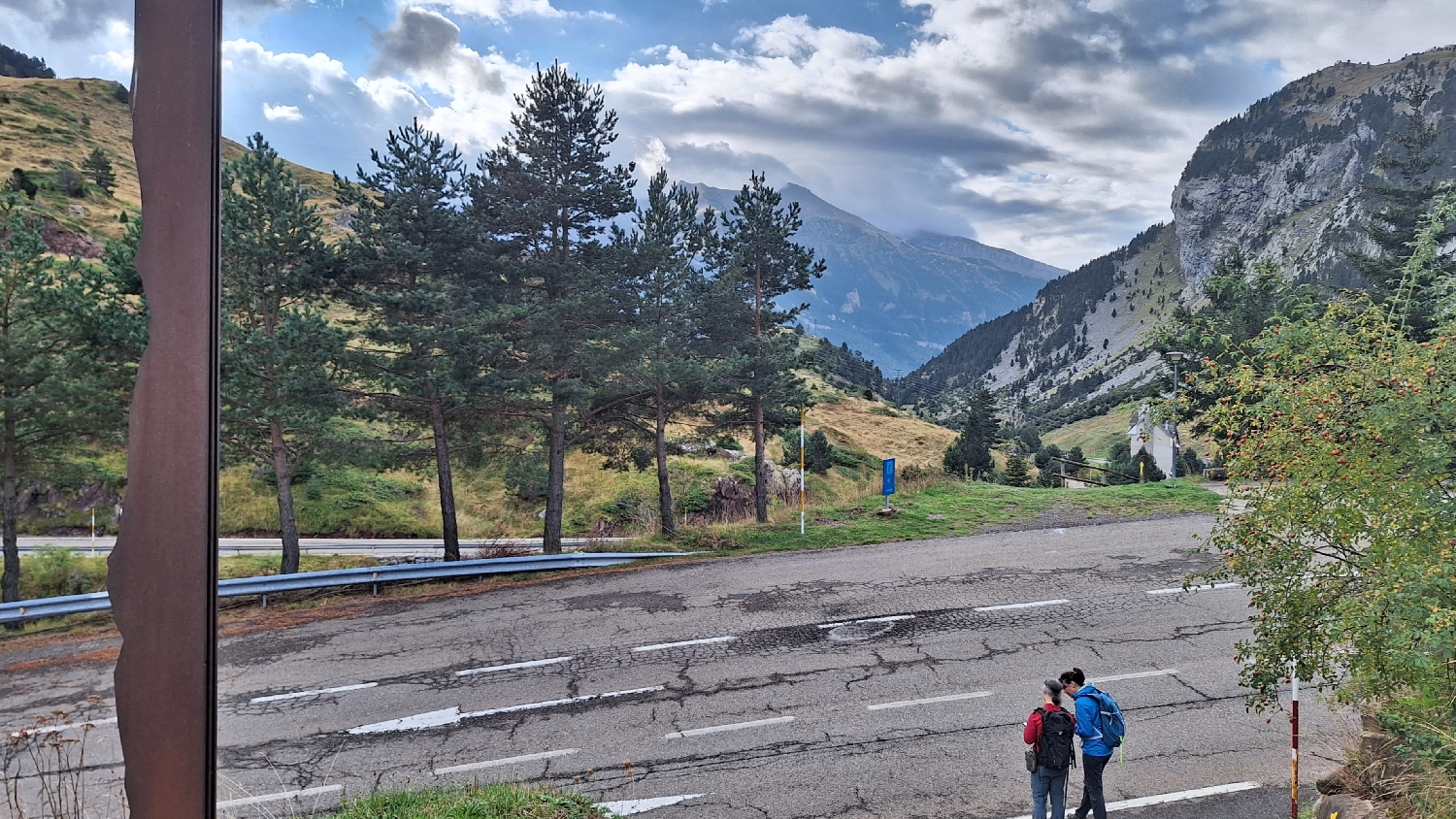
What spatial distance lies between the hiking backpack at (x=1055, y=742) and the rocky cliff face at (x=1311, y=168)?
443 feet

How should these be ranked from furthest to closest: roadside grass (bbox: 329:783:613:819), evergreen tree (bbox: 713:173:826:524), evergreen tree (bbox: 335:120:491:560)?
1. evergreen tree (bbox: 713:173:826:524)
2. evergreen tree (bbox: 335:120:491:560)
3. roadside grass (bbox: 329:783:613:819)

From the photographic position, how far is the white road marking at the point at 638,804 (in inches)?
247

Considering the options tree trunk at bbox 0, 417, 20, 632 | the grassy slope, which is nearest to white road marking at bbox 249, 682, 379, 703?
tree trunk at bbox 0, 417, 20, 632

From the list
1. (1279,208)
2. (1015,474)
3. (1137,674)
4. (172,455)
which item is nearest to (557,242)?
(1137,674)

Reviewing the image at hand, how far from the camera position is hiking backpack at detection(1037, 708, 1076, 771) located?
605cm

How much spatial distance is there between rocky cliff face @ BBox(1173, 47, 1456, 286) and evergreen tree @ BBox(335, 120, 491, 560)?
5263 inches

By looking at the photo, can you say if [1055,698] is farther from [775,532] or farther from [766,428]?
[766,428]

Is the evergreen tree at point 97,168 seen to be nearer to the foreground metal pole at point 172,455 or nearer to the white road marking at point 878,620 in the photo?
the foreground metal pole at point 172,455

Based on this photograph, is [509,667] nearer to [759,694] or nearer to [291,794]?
[291,794]

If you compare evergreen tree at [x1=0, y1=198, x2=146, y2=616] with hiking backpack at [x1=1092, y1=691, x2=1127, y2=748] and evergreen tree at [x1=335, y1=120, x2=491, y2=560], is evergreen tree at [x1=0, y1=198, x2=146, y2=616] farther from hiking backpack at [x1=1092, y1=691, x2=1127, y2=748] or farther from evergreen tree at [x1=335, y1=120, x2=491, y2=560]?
evergreen tree at [x1=335, y1=120, x2=491, y2=560]

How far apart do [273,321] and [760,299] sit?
1127 centimetres

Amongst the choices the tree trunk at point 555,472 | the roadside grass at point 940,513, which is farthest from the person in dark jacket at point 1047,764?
the tree trunk at point 555,472

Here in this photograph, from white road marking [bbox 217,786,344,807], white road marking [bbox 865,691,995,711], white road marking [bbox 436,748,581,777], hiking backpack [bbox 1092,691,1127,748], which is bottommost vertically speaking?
white road marking [bbox 436,748,581,777]

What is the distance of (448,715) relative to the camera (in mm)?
8133
